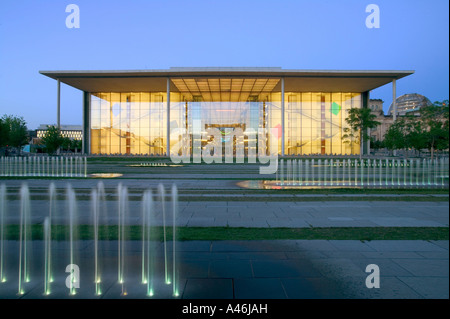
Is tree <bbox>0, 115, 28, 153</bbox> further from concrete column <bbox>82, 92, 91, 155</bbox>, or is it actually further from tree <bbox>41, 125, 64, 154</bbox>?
concrete column <bbox>82, 92, 91, 155</bbox>

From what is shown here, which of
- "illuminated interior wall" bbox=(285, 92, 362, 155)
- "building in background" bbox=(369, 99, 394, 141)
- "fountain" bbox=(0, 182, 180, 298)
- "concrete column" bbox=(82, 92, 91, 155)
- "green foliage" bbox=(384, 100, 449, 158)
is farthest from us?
"building in background" bbox=(369, 99, 394, 141)

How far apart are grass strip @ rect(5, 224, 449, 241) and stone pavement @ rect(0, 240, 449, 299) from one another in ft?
1.21

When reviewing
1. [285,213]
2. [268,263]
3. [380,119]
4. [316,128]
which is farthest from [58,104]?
[380,119]

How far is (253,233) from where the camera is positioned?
22.8 feet

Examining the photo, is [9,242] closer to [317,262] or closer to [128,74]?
[317,262]

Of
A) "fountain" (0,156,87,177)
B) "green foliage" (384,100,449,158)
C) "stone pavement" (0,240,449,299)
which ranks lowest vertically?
"stone pavement" (0,240,449,299)

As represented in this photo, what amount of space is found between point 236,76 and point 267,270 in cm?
4615

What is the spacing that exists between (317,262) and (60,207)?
7.86 metres

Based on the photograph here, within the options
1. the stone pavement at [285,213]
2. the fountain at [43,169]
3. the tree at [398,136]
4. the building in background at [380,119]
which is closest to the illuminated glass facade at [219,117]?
the tree at [398,136]

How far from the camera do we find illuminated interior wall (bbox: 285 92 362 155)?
59.4m

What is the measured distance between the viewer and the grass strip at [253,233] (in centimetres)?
657

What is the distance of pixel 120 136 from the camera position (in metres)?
61.1

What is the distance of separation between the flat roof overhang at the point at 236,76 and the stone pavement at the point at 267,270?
1706 inches

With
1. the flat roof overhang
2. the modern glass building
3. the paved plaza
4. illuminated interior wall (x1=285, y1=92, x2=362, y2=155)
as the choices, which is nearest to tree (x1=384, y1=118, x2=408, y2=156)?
the flat roof overhang
